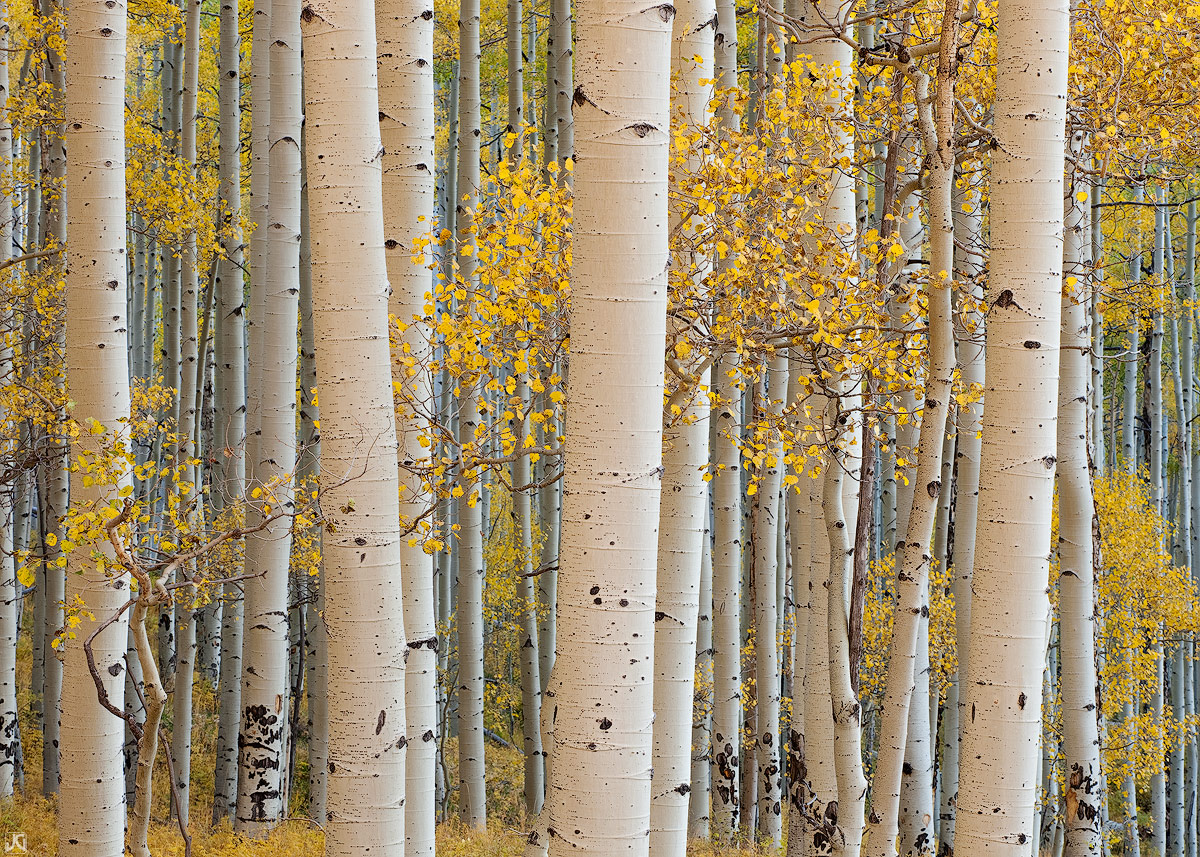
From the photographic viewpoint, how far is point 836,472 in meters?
4.56

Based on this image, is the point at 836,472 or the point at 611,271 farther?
the point at 836,472

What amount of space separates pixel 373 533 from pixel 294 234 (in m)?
4.31

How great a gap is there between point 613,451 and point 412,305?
6.79ft

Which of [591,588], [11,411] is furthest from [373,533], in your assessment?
[11,411]

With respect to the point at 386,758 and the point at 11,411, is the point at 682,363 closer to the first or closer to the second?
the point at 386,758

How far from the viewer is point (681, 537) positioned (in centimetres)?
386

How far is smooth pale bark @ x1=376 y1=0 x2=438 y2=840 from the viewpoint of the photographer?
12.3ft

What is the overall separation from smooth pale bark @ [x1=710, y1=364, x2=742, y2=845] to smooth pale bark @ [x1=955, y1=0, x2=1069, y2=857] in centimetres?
319

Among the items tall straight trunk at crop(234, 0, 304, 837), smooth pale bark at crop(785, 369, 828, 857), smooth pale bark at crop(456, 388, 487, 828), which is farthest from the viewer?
smooth pale bark at crop(456, 388, 487, 828)

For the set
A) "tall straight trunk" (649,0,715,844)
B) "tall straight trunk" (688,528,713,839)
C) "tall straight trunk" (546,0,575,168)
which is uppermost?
"tall straight trunk" (546,0,575,168)

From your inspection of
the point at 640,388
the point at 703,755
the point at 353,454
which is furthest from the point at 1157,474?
the point at 640,388

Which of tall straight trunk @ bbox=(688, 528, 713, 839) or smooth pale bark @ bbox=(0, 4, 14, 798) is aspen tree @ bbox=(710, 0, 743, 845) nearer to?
tall straight trunk @ bbox=(688, 528, 713, 839)

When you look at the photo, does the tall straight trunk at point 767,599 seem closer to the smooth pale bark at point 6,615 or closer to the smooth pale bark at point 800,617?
the smooth pale bark at point 800,617

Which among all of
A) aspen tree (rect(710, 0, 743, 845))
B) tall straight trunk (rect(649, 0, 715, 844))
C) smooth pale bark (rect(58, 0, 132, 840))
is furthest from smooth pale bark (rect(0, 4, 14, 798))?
tall straight trunk (rect(649, 0, 715, 844))
